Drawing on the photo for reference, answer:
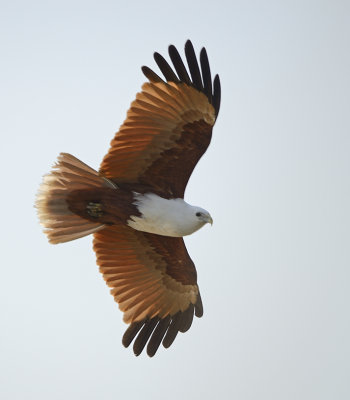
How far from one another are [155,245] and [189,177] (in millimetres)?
1132

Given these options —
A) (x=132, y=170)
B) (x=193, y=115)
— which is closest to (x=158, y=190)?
(x=132, y=170)

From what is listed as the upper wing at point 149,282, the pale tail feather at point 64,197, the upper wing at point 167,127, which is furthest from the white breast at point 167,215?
the upper wing at point 149,282

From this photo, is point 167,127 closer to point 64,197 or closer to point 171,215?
point 171,215

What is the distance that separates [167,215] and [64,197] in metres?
1.22

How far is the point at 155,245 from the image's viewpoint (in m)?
10.8

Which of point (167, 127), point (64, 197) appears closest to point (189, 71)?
point (167, 127)

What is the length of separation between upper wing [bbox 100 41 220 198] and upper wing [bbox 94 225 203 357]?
0.92m

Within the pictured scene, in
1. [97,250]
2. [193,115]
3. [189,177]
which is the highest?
[193,115]

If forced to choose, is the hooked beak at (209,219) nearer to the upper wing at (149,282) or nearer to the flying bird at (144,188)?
the flying bird at (144,188)

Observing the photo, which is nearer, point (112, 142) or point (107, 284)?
point (112, 142)

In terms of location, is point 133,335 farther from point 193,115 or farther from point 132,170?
point 193,115

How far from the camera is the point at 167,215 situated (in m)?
10.0

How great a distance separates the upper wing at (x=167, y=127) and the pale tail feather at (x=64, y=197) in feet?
0.81

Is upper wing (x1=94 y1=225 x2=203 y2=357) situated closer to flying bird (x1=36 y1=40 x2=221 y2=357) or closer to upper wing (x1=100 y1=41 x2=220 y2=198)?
flying bird (x1=36 y1=40 x2=221 y2=357)
